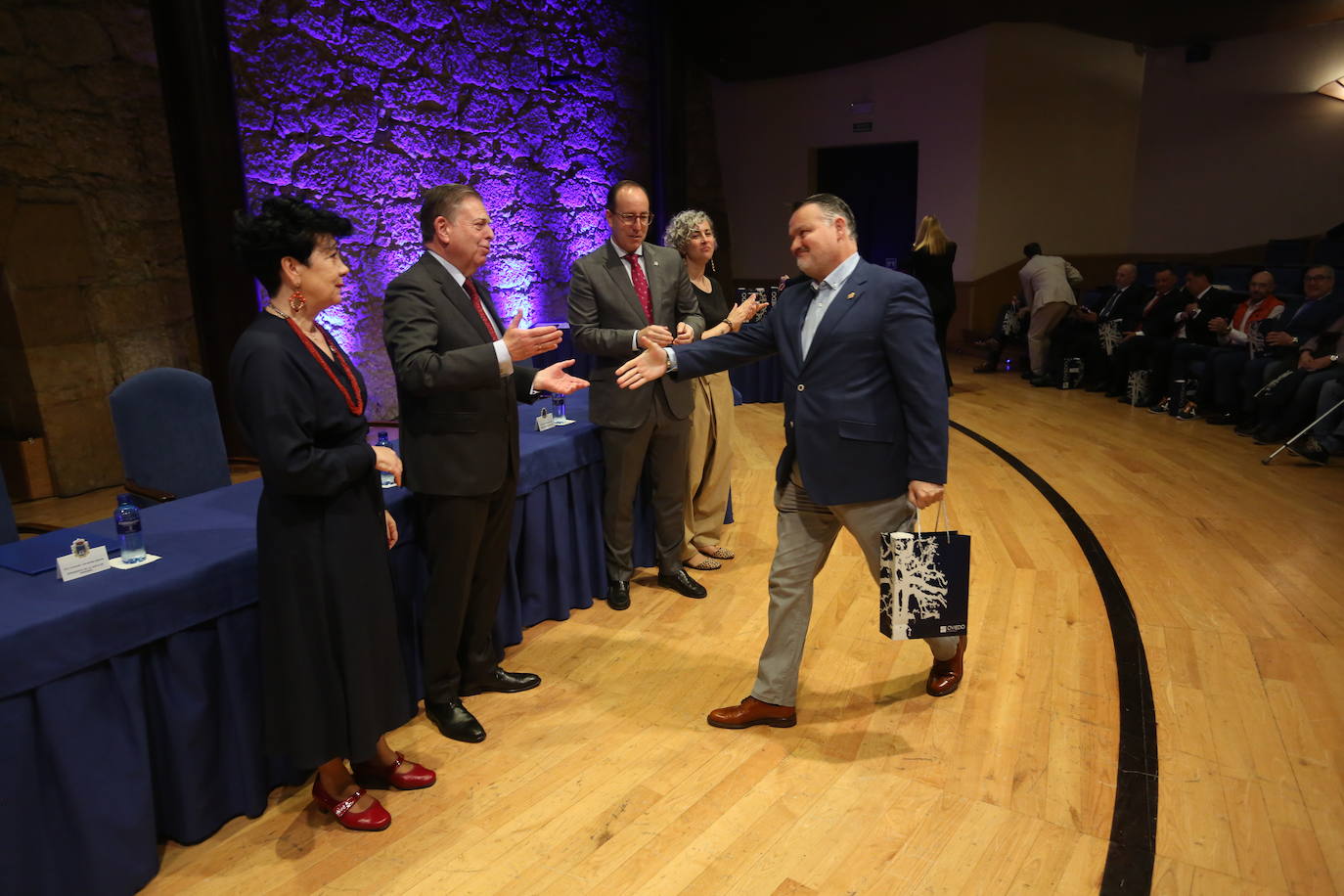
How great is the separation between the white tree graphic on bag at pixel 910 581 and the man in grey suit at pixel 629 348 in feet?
3.95

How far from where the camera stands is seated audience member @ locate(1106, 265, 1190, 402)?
298 inches

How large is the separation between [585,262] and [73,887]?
8.11 feet

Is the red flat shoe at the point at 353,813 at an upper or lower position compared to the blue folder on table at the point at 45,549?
lower

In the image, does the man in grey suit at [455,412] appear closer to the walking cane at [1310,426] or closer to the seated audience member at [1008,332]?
the walking cane at [1310,426]

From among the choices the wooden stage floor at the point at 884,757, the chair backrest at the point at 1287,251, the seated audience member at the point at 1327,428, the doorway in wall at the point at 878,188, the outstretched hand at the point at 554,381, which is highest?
the doorway in wall at the point at 878,188

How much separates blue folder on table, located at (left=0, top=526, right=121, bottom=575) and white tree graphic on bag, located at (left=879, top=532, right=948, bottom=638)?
2.06 m

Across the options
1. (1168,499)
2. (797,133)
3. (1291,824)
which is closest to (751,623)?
(1291,824)

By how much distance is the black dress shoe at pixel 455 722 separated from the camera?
2691 mm

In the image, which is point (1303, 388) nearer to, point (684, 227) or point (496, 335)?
point (684, 227)

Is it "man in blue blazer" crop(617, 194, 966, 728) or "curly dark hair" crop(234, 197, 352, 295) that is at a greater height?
"curly dark hair" crop(234, 197, 352, 295)

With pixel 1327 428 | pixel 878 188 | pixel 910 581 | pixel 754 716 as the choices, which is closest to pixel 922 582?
pixel 910 581

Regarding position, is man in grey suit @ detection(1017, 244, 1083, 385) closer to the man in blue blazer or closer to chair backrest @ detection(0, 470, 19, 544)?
the man in blue blazer

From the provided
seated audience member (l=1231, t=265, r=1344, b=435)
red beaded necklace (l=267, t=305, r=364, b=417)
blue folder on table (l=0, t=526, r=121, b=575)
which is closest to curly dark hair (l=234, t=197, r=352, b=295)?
red beaded necklace (l=267, t=305, r=364, b=417)

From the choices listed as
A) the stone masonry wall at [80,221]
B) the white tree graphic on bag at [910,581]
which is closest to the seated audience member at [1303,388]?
the white tree graphic on bag at [910,581]
